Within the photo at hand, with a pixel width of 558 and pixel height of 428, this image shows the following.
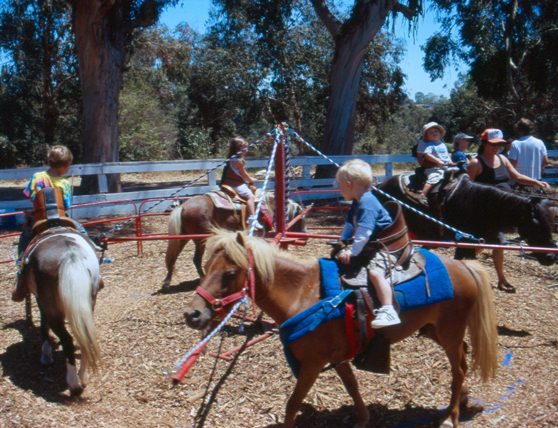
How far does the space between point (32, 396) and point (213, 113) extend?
21401 millimetres

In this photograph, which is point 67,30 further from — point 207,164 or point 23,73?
point 207,164

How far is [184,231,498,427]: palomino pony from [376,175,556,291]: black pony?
5.36ft

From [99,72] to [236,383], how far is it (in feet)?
35.8

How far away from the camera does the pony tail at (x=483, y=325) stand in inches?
144

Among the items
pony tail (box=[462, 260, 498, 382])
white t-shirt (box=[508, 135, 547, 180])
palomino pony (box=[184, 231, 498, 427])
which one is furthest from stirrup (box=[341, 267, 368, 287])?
white t-shirt (box=[508, 135, 547, 180])

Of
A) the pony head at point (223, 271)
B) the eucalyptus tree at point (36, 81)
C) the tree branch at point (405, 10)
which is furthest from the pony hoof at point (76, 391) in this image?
the eucalyptus tree at point (36, 81)

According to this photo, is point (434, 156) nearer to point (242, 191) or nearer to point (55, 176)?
point (242, 191)

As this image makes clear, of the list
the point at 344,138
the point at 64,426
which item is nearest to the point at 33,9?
the point at 344,138

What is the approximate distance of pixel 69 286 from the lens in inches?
155

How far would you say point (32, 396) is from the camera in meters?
4.09

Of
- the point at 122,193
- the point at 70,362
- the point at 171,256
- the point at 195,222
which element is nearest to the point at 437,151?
the point at 195,222

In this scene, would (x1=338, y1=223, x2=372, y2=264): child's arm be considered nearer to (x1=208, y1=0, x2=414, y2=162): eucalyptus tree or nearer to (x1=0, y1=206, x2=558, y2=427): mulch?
(x1=0, y1=206, x2=558, y2=427): mulch

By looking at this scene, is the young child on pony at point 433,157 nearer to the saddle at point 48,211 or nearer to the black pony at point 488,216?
the black pony at point 488,216

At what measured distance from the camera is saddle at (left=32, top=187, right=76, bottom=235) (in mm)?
4520
